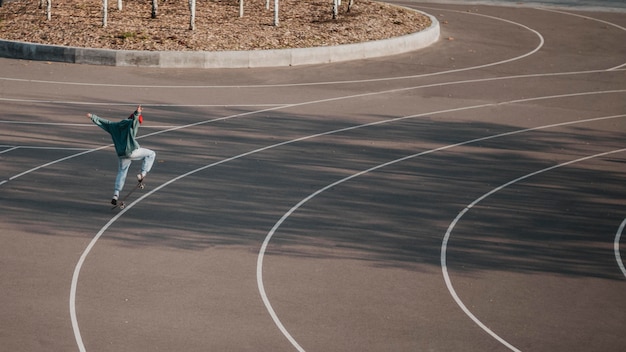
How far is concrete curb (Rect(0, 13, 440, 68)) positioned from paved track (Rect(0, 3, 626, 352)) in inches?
19.0

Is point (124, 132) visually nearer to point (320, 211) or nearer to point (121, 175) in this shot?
point (121, 175)

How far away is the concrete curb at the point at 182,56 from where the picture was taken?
25969mm

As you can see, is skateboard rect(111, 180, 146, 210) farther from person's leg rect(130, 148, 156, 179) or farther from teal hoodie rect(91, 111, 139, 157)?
teal hoodie rect(91, 111, 139, 157)

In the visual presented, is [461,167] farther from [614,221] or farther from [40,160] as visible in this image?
[40,160]

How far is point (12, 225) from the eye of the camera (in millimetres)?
15188

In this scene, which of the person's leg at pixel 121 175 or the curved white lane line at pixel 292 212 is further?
the person's leg at pixel 121 175

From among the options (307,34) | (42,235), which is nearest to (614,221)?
(42,235)

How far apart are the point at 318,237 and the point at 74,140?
22.9ft

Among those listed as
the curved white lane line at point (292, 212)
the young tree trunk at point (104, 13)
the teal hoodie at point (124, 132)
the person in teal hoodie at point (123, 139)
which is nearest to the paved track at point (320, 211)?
the curved white lane line at point (292, 212)

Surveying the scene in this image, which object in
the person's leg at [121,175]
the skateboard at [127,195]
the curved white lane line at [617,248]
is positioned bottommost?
the skateboard at [127,195]

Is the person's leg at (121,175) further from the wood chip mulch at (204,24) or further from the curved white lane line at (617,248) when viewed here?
the wood chip mulch at (204,24)

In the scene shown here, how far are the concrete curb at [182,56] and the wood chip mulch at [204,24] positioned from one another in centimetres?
69

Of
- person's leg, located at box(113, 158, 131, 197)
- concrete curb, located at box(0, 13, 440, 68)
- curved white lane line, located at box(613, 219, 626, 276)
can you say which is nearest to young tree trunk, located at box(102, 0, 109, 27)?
concrete curb, located at box(0, 13, 440, 68)

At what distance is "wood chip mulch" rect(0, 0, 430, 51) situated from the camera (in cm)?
2723
